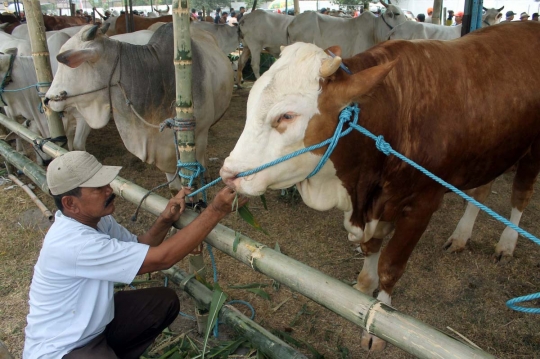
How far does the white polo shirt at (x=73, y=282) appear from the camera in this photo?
5.64ft

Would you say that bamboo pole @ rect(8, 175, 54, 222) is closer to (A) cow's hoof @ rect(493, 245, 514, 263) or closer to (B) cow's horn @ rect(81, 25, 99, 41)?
(B) cow's horn @ rect(81, 25, 99, 41)

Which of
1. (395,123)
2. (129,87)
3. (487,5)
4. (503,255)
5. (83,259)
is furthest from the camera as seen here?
(487,5)

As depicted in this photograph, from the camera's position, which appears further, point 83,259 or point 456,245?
point 456,245

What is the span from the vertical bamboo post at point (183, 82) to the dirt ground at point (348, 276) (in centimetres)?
132

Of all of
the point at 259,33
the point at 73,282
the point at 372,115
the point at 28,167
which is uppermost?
the point at 372,115

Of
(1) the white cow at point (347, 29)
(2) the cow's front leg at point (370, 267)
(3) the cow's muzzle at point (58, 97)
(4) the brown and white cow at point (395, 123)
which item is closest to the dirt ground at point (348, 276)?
(2) the cow's front leg at point (370, 267)

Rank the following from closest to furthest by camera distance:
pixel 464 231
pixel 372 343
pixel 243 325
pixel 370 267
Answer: pixel 243 325, pixel 372 343, pixel 370 267, pixel 464 231

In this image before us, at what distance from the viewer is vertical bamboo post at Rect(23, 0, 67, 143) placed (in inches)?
134

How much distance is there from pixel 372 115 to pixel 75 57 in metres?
2.57

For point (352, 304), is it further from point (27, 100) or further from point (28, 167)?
point (27, 100)

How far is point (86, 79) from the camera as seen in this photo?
361 centimetres

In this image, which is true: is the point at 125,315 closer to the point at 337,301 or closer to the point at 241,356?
the point at 241,356

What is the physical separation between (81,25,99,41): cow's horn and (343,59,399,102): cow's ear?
2657 millimetres

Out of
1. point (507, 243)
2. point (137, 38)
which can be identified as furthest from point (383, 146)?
point (137, 38)
